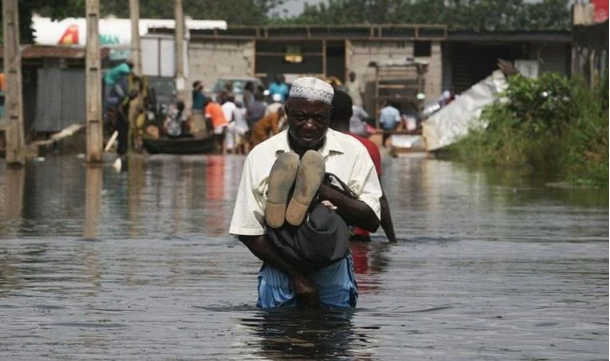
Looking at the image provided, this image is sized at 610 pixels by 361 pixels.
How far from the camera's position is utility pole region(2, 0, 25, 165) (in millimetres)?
32531

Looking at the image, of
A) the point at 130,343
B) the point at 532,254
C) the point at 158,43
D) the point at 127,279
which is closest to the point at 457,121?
the point at 158,43

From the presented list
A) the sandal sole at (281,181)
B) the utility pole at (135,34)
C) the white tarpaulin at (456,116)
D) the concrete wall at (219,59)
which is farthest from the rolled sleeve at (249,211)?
the concrete wall at (219,59)

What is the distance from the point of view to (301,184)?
27.0ft

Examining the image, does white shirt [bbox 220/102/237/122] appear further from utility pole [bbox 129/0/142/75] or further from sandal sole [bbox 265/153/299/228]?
sandal sole [bbox 265/153/299/228]

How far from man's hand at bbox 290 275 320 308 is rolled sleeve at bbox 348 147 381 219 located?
18.8 inches

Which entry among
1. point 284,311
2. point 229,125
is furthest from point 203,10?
point 284,311

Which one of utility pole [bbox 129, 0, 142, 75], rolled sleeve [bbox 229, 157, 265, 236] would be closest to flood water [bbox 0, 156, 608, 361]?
rolled sleeve [bbox 229, 157, 265, 236]

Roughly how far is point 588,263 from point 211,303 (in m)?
4.34

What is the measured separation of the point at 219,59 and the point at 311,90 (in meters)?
57.0

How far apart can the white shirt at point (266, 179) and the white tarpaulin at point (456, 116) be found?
3457 centimetres

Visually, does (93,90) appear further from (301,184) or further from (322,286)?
(301,184)

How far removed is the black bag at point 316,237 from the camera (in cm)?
842

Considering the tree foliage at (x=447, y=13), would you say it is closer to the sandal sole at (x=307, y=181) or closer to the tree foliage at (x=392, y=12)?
the tree foliage at (x=392, y=12)

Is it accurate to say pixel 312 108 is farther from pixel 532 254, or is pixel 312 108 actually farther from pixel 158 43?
pixel 158 43
